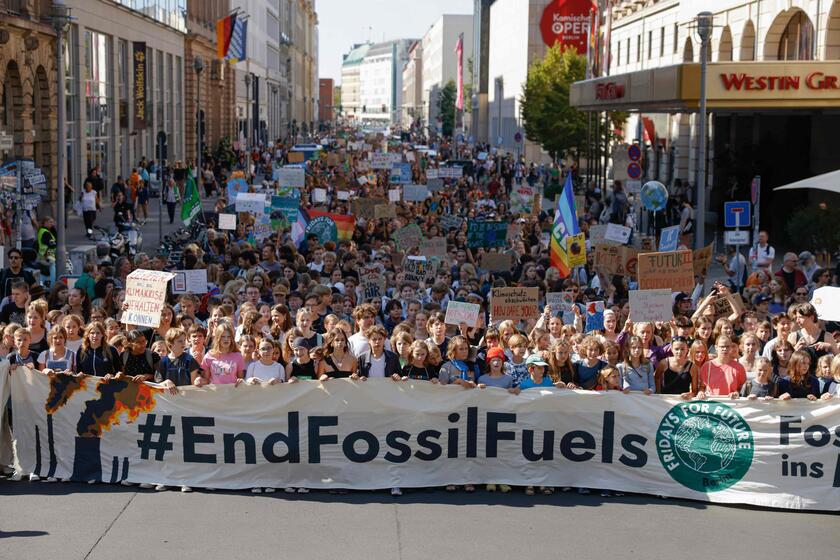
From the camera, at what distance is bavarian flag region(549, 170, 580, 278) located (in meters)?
18.8

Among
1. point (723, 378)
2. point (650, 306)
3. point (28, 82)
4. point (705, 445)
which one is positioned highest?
point (28, 82)

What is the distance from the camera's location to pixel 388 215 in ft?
92.5

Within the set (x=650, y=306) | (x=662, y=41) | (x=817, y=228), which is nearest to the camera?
(x=650, y=306)

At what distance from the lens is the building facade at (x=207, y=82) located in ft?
213

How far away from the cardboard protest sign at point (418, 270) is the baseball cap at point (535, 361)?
634 centimetres

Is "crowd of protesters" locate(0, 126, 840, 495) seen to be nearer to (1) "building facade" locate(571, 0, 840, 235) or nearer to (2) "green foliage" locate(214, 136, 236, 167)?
(1) "building facade" locate(571, 0, 840, 235)

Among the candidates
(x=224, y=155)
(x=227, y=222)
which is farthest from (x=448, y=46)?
(x=227, y=222)

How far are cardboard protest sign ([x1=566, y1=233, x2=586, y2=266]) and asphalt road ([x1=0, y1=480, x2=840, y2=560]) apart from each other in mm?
8004

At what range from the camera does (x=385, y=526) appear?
995 cm

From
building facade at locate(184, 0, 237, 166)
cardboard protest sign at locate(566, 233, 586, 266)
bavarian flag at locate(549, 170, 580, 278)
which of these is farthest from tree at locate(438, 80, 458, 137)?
cardboard protest sign at locate(566, 233, 586, 266)

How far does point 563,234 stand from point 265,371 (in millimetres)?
8921

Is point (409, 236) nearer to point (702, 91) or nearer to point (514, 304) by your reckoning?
point (702, 91)

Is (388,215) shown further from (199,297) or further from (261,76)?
(261,76)

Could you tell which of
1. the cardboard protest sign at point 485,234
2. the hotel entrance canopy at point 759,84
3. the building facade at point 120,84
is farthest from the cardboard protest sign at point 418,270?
the building facade at point 120,84
